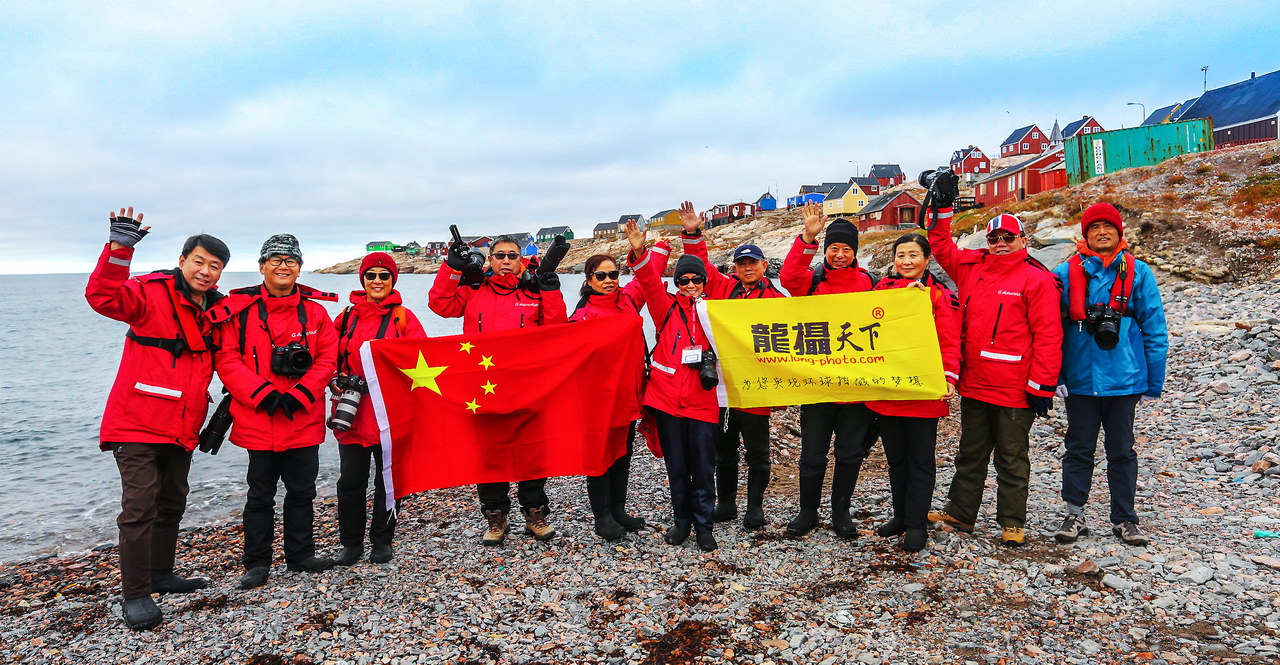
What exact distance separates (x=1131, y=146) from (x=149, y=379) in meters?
48.2

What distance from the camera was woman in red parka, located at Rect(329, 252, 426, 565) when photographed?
6520 mm

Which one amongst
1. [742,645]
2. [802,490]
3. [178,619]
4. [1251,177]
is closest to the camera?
[742,645]

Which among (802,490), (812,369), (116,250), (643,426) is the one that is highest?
(116,250)

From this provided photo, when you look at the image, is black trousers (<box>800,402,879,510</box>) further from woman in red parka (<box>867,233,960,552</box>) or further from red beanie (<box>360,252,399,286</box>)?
red beanie (<box>360,252,399,286</box>)

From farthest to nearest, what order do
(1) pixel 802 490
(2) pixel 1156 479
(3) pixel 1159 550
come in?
(2) pixel 1156 479 < (1) pixel 802 490 < (3) pixel 1159 550

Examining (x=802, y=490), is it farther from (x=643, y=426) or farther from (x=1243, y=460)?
(x=1243, y=460)

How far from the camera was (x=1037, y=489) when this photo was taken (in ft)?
28.1

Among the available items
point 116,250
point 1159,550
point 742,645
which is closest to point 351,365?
point 116,250

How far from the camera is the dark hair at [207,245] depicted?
5.83 meters

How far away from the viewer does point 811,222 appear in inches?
266

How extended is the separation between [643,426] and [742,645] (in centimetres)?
246

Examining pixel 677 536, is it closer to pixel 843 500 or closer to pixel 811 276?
pixel 843 500

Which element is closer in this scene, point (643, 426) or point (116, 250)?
point (116, 250)

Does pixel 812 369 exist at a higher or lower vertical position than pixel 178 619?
higher
